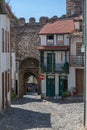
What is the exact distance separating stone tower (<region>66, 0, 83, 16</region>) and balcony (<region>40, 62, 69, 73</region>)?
10.00 meters

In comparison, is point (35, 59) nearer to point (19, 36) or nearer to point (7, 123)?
point (19, 36)

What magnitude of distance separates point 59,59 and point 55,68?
1.05 metres

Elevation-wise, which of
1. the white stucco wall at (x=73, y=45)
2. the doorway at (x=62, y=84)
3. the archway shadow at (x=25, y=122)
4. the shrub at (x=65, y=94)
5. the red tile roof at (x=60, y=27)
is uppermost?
the red tile roof at (x=60, y=27)

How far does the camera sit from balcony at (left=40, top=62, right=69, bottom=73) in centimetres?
4238

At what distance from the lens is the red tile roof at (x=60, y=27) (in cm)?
4338

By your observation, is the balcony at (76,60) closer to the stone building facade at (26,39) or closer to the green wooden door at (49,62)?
the green wooden door at (49,62)

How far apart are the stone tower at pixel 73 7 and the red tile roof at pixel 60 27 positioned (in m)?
4.24

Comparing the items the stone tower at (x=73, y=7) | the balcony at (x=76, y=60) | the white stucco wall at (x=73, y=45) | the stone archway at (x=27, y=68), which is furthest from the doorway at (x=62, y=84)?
the stone tower at (x=73, y=7)

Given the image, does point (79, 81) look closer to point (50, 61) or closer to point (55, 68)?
point (55, 68)

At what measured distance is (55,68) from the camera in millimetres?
43031

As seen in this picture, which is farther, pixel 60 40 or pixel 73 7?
pixel 73 7

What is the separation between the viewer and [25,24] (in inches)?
2040

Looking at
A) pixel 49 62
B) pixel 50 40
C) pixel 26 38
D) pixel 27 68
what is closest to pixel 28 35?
pixel 26 38

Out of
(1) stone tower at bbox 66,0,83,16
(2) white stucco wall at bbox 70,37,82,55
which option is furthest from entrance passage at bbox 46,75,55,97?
(1) stone tower at bbox 66,0,83,16
